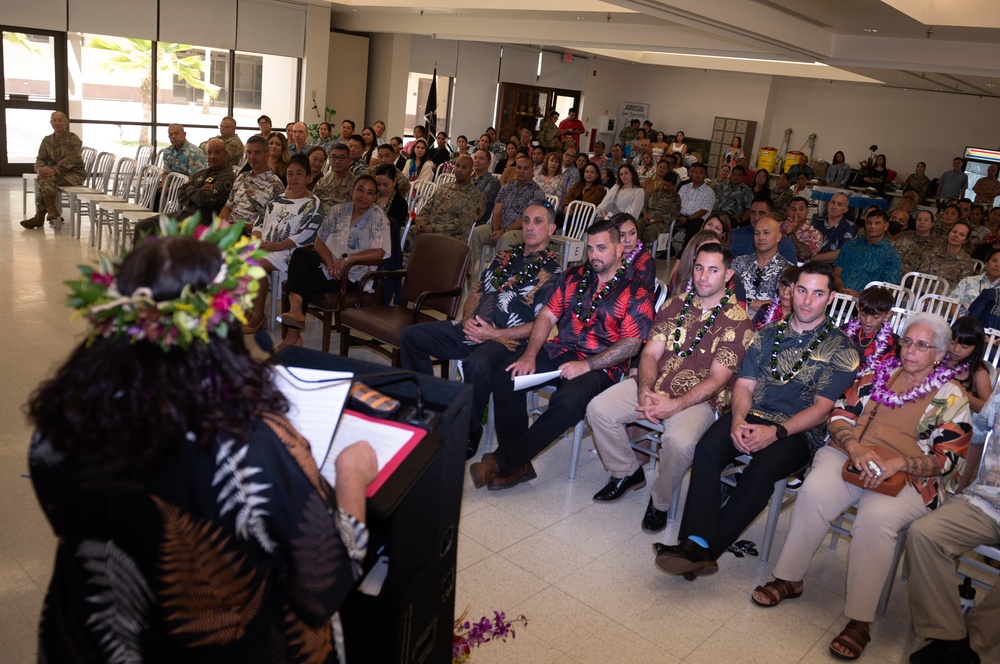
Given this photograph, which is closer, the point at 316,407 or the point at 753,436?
the point at 316,407

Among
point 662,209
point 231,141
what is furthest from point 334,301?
point 662,209

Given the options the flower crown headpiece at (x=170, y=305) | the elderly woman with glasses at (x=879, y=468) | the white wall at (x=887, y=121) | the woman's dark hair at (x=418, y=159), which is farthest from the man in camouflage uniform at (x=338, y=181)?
the white wall at (x=887, y=121)

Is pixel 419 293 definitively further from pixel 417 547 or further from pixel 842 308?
pixel 417 547

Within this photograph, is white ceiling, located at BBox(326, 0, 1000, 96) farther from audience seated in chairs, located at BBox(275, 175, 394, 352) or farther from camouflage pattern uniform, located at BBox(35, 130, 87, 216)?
camouflage pattern uniform, located at BBox(35, 130, 87, 216)

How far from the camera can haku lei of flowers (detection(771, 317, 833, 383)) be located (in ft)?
10.5

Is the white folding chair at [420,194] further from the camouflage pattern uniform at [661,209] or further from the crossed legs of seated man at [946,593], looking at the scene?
the crossed legs of seated man at [946,593]

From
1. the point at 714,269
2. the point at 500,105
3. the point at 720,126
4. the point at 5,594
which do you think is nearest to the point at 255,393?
the point at 5,594

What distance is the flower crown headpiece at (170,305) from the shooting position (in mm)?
1208

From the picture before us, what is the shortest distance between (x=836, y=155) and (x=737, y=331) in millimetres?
14144

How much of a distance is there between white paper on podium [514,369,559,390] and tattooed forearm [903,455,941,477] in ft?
4.88

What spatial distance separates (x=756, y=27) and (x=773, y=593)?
6.18 meters

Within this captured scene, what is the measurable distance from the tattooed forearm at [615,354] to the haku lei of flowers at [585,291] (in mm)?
Answer: 197

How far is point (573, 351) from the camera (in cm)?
381

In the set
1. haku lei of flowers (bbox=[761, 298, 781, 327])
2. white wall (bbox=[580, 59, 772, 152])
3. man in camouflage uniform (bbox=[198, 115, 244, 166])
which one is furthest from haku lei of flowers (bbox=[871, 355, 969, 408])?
white wall (bbox=[580, 59, 772, 152])
